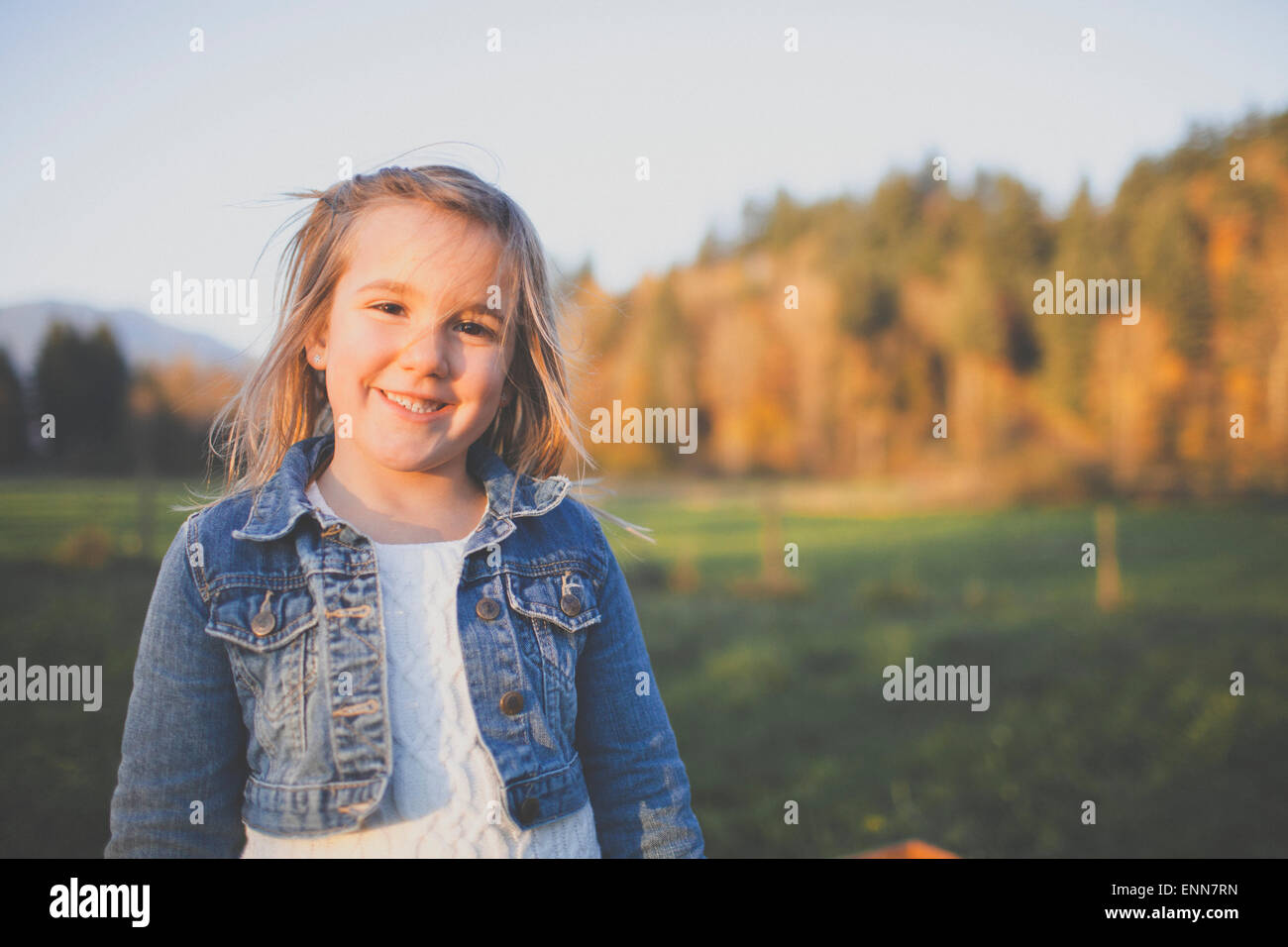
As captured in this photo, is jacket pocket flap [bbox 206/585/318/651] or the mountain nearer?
jacket pocket flap [bbox 206/585/318/651]

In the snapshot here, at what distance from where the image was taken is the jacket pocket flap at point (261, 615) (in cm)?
108

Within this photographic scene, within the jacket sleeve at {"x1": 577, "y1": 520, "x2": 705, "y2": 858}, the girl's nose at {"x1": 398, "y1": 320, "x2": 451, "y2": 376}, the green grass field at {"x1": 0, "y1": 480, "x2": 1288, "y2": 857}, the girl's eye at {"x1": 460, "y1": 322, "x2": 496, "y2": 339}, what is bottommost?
the green grass field at {"x1": 0, "y1": 480, "x2": 1288, "y2": 857}

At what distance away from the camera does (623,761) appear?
130cm

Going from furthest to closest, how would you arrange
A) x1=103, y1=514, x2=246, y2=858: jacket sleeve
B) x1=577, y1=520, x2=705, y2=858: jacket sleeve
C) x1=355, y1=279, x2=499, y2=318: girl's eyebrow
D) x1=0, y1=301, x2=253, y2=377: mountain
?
x1=0, y1=301, x2=253, y2=377: mountain
x1=577, y1=520, x2=705, y2=858: jacket sleeve
x1=355, y1=279, x2=499, y2=318: girl's eyebrow
x1=103, y1=514, x2=246, y2=858: jacket sleeve

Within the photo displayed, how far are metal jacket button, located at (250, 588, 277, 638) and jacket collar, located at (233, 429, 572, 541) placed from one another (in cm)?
9

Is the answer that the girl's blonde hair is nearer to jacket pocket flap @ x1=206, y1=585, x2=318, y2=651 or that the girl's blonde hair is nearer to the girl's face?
the girl's face

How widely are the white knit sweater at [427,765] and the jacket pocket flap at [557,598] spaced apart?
0.32ft

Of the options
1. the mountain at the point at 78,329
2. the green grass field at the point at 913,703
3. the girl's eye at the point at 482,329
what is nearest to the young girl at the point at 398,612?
the girl's eye at the point at 482,329

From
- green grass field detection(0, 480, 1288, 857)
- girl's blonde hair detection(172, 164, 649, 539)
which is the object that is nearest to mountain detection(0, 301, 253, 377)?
green grass field detection(0, 480, 1288, 857)

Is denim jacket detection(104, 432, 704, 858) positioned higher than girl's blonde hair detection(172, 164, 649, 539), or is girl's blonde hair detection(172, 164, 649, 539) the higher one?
girl's blonde hair detection(172, 164, 649, 539)

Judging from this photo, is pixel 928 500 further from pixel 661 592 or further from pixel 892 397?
pixel 661 592

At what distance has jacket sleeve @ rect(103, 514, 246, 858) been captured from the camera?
41.8 inches

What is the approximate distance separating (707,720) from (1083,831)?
7.05ft
